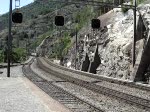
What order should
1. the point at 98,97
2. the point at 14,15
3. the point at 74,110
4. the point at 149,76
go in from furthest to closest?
the point at 14,15 < the point at 149,76 < the point at 98,97 < the point at 74,110

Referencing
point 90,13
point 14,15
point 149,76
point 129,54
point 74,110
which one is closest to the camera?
point 74,110

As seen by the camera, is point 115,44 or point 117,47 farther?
point 115,44

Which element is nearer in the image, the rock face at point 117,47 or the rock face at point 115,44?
the rock face at point 117,47

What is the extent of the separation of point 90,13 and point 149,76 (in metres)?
59.5

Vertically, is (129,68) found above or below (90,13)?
below

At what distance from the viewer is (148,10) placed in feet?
133

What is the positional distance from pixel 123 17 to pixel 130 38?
8.97 meters

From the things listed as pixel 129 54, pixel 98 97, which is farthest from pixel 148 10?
pixel 98 97

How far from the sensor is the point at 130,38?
4297 centimetres

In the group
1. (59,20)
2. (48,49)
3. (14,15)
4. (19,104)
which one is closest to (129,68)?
(59,20)

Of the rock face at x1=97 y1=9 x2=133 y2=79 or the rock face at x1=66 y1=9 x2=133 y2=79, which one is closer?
the rock face at x1=97 y1=9 x2=133 y2=79

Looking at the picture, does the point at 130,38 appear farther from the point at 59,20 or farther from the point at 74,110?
the point at 74,110

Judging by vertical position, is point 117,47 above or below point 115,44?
below

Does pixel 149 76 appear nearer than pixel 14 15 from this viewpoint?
Yes
